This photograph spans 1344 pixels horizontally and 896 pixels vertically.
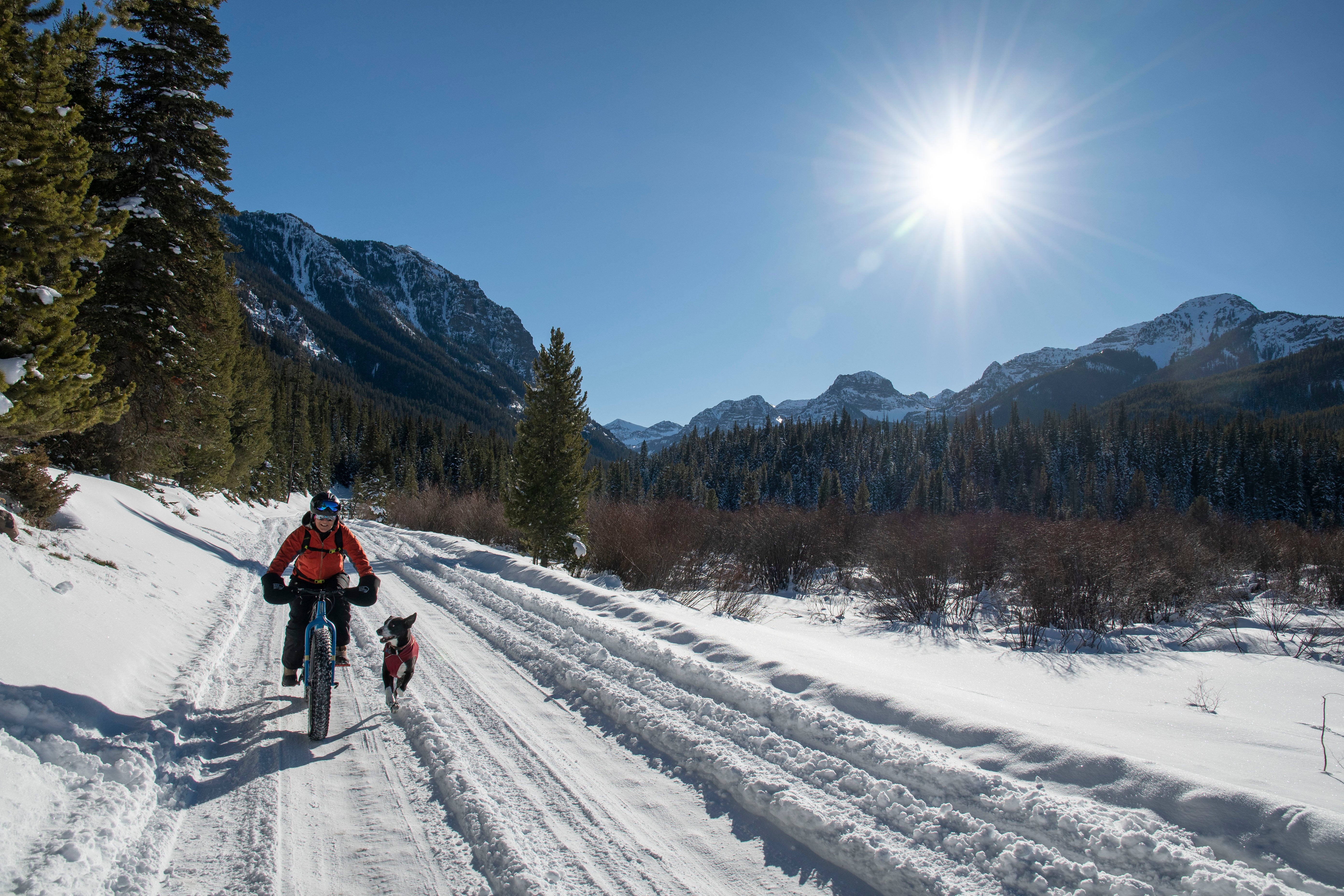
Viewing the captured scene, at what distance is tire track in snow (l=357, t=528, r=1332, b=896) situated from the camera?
112 inches

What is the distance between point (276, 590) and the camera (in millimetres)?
4762

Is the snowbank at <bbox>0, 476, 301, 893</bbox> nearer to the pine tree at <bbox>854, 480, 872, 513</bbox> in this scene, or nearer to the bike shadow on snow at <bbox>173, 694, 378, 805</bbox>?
the bike shadow on snow at <bbox>173, 694, 378, 805</bbox>

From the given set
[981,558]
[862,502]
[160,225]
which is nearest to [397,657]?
[160,225]

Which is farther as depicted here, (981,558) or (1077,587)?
(981,558)

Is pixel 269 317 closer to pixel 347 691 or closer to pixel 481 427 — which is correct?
pixel 481 427

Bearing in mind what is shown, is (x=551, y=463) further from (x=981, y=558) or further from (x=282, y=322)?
(x=282, y=322)

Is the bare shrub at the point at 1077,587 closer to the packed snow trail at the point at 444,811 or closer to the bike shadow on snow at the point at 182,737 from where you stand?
the packed snow trail at the point at 444,811

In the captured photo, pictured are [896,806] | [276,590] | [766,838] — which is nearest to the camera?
[766,838]

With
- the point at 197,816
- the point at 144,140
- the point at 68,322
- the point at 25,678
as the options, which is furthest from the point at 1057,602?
the point at 144,140

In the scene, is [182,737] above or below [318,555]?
below

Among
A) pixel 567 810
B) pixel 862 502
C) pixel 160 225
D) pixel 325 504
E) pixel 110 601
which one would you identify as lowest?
pixel 567 810

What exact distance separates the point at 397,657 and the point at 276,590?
1164 millimetres

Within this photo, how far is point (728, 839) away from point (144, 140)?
1873cm

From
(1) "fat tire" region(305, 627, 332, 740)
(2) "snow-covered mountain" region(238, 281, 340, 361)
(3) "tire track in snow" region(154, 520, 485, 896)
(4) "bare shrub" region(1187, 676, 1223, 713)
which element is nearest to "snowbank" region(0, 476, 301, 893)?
(3) "tire track in snow" region(154, 520, 485, 896)
